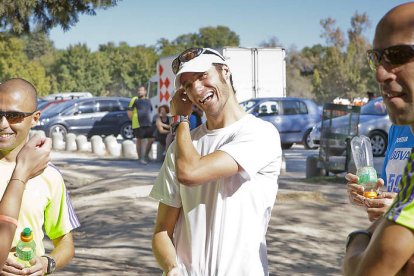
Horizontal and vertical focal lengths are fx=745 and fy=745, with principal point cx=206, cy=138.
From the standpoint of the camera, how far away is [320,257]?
8.14 metres

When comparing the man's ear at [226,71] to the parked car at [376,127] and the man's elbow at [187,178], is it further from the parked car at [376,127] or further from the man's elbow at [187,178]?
the parked car at [376,127]

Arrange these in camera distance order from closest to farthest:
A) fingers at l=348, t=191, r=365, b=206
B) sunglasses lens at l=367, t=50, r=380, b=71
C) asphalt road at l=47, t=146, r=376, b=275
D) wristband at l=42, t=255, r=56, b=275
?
sunglasses lens at l=367, t=50, r=380, b=71 → fingers at l=348, t=191, r=365, b=206 → wristband at l=42, t=255, r=56, b=275 → asphalt road at l=47, t=146, r=376, b=275

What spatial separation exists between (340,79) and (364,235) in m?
43.1

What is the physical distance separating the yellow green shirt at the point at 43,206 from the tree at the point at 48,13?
889cm

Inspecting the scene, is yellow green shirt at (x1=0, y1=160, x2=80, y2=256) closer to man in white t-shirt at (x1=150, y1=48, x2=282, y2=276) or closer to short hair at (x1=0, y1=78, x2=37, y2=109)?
short hair at (x1=0, y1=78, x2=37, y2=109)

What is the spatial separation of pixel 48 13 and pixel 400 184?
36.9ft

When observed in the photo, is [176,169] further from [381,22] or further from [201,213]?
[381,22]

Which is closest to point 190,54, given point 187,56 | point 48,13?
point 187,56

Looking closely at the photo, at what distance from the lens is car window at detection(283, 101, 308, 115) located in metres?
22.5

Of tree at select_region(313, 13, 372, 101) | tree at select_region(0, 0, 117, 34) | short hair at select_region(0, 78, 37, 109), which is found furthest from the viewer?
tree at select_region(313, 13, 372, 101)

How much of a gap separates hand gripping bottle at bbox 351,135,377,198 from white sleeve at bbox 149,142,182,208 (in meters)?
0.75

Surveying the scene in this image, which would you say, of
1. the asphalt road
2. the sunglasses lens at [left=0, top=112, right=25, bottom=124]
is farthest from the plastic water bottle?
the asphalt road

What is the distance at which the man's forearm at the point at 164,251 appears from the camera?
3.06 m

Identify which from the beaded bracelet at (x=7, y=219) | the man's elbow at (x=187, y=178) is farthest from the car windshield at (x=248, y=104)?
the beaded bracelet at (x=7, y=219)
